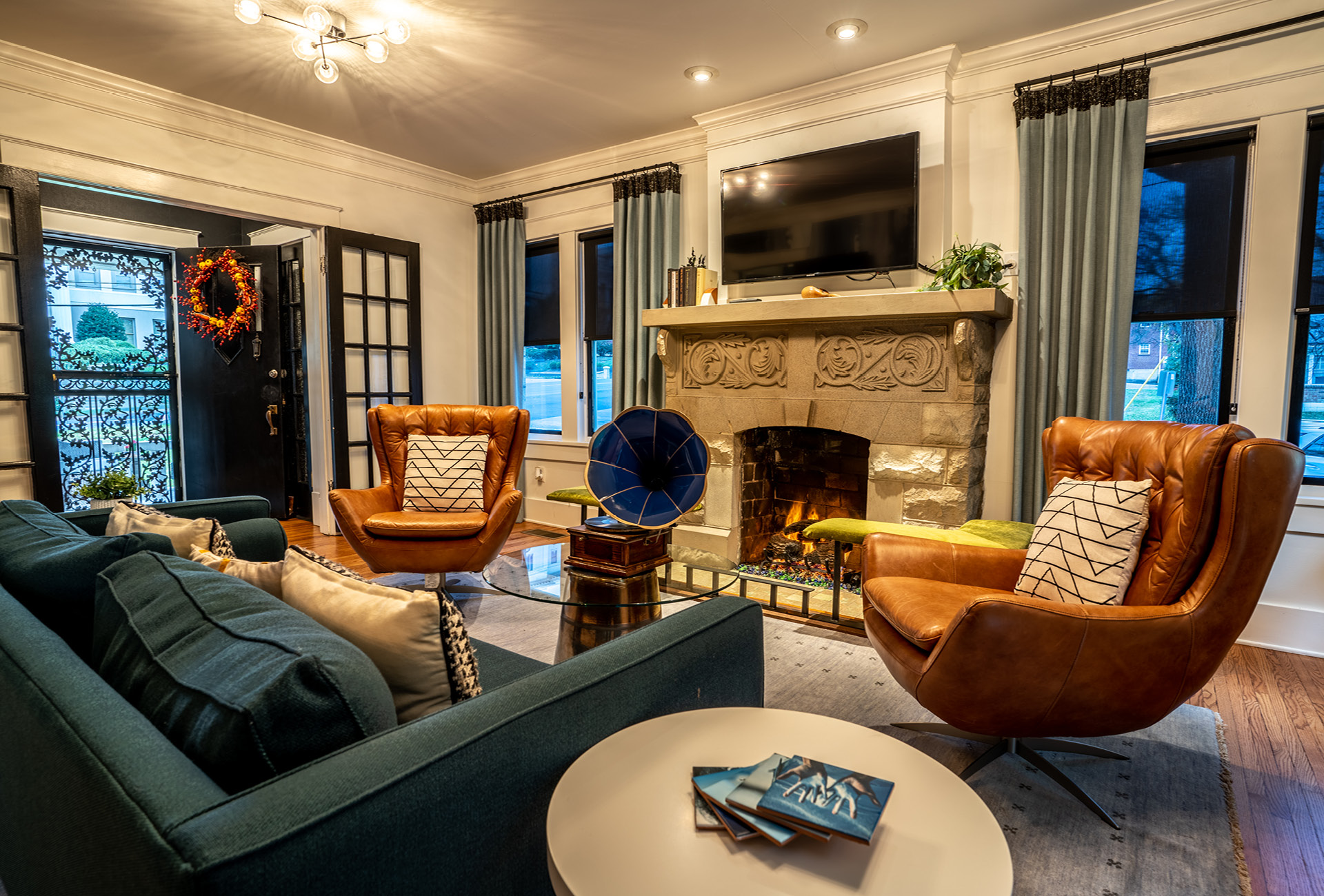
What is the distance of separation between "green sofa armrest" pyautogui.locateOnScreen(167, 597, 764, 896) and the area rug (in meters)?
1.09

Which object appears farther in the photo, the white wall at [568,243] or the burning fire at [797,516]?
the white wall at [568,243]

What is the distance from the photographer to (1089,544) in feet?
6.37

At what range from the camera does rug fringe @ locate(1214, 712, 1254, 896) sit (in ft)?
4.99

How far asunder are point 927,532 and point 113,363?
236 inches

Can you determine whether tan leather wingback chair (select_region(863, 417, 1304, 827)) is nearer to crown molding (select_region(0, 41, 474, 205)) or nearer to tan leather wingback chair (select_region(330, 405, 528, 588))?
tan leather wingback chair (select_region(330, 405, 528, 588))

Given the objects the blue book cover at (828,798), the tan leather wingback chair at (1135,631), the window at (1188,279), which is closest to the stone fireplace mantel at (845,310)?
the window at (1188,279)

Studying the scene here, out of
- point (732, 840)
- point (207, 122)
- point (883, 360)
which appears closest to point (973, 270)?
point (883, 360)

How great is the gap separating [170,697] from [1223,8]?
Result: 4.08 metres

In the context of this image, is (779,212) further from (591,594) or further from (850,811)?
(850,811)

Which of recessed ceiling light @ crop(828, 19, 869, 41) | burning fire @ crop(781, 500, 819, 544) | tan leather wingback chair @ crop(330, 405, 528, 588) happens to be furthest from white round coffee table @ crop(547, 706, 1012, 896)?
burning fire @ crop(781, 500, 819, 544)

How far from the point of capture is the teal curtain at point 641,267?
14.7ft

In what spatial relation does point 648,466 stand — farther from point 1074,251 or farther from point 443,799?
point 1074,251

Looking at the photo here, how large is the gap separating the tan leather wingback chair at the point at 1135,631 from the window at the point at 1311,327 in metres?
1.59

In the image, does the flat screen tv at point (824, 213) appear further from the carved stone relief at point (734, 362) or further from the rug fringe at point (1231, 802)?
the rug fringe at point (1231, 802)
